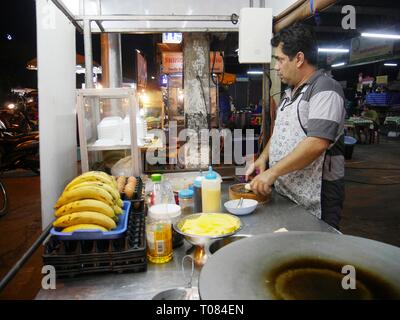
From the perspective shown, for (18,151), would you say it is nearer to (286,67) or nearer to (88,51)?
(88,51)

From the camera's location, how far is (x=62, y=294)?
4.17 feet

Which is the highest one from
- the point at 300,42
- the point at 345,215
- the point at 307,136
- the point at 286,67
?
the point at 300,42

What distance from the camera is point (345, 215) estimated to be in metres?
5.84

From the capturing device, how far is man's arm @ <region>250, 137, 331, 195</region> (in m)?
2.11

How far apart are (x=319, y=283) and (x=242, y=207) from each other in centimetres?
113

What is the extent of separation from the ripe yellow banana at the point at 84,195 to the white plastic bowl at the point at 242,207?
2.54 feet

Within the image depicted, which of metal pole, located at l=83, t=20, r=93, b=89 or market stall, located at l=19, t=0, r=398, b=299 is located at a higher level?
metal pole, located at l=83, t=20, r=93, b=89

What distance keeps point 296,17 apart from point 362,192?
225 inches

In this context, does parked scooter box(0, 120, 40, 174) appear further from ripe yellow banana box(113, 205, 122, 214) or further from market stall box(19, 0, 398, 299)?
ripe yellow banana box(113, 205, 122, 214)

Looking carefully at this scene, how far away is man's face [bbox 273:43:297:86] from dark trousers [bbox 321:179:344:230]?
2.74 ft

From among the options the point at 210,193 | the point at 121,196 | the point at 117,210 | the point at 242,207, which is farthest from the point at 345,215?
the point at 117,210

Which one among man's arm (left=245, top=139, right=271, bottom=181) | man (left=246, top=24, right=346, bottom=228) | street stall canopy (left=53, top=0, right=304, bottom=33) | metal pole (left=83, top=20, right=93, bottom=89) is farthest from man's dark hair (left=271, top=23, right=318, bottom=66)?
metal pole (left=83, top=20, right=93, bottom=89)
